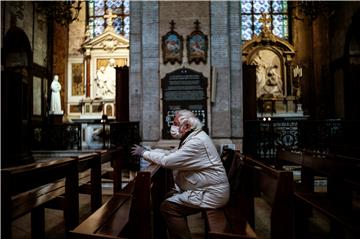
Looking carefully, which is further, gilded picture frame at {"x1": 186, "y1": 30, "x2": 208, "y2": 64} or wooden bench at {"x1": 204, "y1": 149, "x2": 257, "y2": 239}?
gilded picture frame at {"x1": 186, "y1": 30, "x2": 208, "y2": 64}

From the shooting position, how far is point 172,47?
8.49 metres

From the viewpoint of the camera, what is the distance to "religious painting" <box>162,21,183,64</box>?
847 centimetres

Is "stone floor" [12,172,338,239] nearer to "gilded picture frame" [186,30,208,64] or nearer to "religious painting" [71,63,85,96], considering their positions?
"gilded picture frame" [186,30,208,64]

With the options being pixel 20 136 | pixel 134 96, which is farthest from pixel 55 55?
pixel 134 96

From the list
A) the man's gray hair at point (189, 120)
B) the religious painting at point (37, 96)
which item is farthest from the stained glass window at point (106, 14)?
the man's gray hair at point (189, 120)

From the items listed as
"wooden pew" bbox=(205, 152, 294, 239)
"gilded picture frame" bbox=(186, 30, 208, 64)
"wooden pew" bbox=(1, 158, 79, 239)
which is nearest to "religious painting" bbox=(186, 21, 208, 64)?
"gilded picture frame" bbox=(186, 30, 208, 64)

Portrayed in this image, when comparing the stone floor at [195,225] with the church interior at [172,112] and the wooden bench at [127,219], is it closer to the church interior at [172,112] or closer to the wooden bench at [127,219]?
the church interior at [172,112]

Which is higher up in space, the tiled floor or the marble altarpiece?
the marble altarpiece

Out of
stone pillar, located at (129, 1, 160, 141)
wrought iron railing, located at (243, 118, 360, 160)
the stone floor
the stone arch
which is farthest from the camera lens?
the stone arch

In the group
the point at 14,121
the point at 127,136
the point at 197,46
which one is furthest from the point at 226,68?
the point at 14,121

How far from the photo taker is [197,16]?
8.58 meters

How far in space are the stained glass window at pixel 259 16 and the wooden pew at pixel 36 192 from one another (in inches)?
652

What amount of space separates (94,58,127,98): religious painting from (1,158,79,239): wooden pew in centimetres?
1348

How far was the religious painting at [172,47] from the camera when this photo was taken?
27.8 ft
